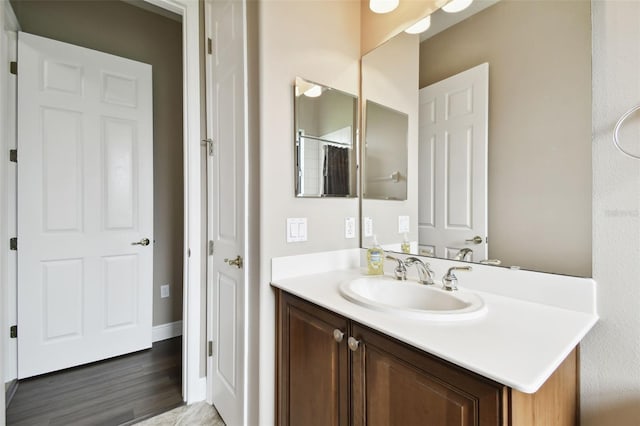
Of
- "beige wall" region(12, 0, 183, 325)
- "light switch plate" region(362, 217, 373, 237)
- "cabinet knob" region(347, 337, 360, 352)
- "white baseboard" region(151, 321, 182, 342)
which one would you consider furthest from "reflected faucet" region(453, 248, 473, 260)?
"white baseboard" region(151, 321, 182, 342)

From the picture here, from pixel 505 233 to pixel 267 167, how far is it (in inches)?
39.2

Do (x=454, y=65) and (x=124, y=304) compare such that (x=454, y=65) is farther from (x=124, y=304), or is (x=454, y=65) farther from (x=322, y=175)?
(x=124, y=304)

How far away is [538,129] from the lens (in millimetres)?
1024

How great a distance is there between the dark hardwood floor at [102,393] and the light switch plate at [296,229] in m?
1.30

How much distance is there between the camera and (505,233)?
1104 millimetres

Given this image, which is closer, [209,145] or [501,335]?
[501,335]

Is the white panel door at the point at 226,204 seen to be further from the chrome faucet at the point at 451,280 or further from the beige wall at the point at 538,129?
the beige wall at the point at 538,129

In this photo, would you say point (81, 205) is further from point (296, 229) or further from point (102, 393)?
point (296, 229)

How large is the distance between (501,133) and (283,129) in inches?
35.5

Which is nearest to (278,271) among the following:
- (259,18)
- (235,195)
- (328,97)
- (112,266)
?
(235,195)

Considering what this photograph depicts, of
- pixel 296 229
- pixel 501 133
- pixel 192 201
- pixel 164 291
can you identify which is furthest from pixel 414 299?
pixel 164 291

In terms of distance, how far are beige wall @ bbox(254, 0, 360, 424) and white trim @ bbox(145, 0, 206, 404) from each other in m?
0.70

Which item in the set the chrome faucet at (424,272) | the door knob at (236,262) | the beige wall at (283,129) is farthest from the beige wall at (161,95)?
the chrome faucet at (424,272)

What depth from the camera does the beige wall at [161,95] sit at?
2357 millimetres
